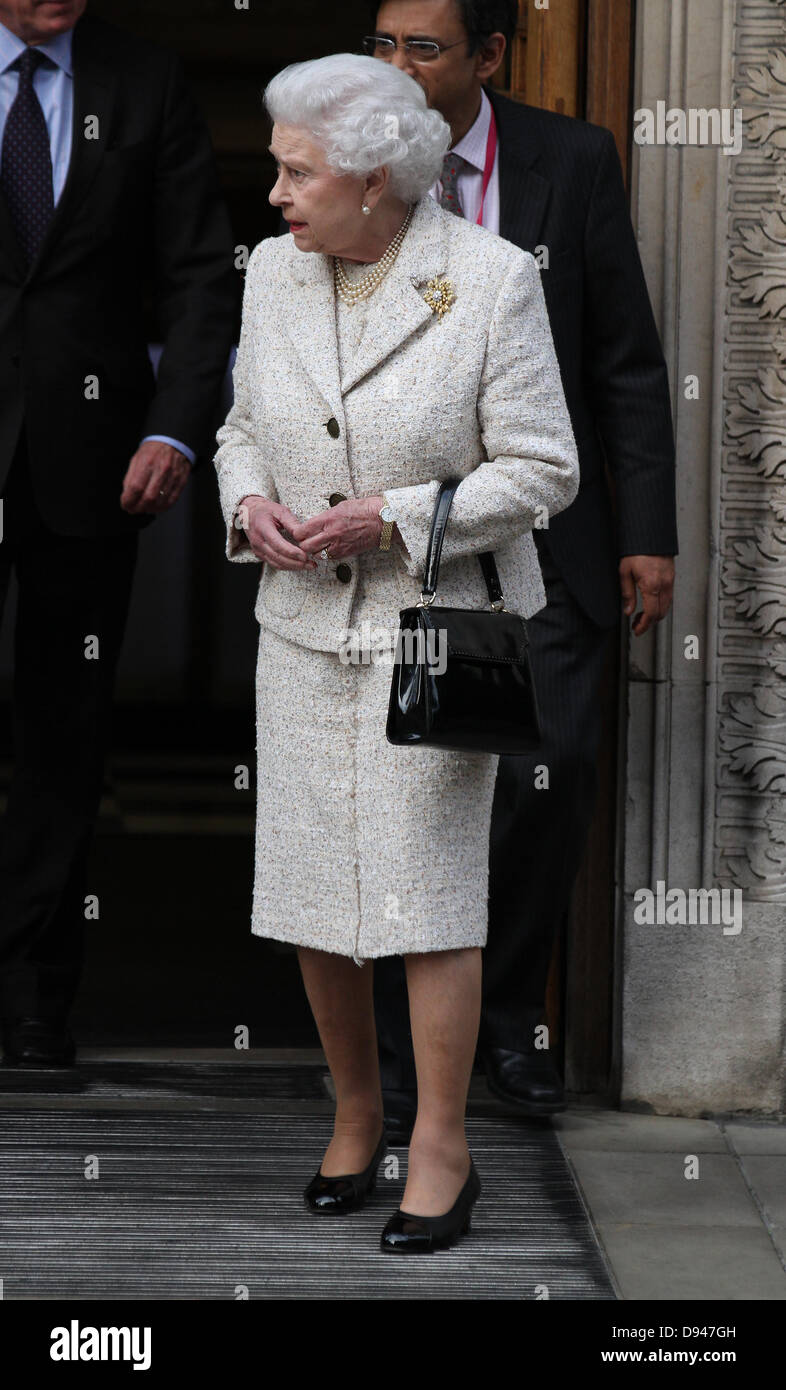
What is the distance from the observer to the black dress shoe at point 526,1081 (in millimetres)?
4176

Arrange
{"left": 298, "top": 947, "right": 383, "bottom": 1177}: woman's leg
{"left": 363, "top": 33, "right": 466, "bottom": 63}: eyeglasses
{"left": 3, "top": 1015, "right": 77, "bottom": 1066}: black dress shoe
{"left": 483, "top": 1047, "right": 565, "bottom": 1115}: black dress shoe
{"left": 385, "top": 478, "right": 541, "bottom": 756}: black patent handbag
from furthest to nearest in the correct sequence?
{"left": 3, "top": 1015, "right": 77, "bottom": 1066}: black dress shoe, {"left": 483, "top": 1047, "right": 565, "bottom": 1115}: black dress shoe, {"left": 363, "top": 33, "right": 466, "bottom": 63}: eyeglasses, {"left": 298, "top": 947, "right": 383, "bottom": 1177}: woman's leg, {"left": 385, "top": 478, "right": 541, "bottom": 756}: black patent handbag

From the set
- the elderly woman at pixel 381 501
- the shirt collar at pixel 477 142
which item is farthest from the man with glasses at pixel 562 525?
the elderly woman at pixel 381 501

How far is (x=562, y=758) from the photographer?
4.14 metres

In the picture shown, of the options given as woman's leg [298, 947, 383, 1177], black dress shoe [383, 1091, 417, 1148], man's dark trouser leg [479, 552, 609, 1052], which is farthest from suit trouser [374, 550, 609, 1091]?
woman's leg [298, 947, 383, 1177]

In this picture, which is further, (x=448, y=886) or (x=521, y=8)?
(x=521, y=8)

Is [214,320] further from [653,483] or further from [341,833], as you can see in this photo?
[341,833]

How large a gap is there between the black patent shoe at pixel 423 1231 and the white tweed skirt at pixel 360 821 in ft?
1.45

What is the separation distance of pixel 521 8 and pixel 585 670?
1477 millimetres

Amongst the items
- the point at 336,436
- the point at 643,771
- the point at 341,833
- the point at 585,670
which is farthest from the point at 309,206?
the point at 643,771

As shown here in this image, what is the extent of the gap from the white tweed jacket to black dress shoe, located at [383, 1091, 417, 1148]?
3.60 ft

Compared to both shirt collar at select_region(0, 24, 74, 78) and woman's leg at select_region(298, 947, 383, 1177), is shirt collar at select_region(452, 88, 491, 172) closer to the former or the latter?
shirt collar at select_region(0, 24, 74, 78)

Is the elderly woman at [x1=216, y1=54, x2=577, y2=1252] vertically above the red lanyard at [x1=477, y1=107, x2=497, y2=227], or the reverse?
the red lanyard at [x1=477, y1=107, x2=497, y2=227]

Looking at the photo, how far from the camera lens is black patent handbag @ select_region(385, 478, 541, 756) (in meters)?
3.12

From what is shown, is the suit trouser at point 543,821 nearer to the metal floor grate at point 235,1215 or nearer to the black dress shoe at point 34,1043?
the metal floor grate at point 235,1215
